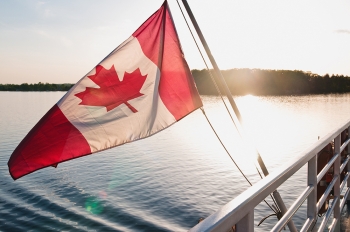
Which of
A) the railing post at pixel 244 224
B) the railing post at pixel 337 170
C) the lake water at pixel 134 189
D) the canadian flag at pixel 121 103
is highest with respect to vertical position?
the canadian flag at pixel 121 103

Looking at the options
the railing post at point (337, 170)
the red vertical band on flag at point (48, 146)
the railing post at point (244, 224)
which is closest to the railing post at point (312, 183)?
the railing post at point (337, 170)

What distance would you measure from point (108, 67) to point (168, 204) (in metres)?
12.1

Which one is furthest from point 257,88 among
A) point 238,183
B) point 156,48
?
point 156,48

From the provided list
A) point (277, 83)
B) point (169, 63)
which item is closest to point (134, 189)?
point (169, 63)

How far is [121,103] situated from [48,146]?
3.16ft

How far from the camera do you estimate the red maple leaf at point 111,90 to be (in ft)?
12.6

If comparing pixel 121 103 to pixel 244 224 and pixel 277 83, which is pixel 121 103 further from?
pixel 277 83

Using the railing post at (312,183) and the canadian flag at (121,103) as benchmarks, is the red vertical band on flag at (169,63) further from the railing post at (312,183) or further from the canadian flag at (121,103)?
the railing post at (312,183)

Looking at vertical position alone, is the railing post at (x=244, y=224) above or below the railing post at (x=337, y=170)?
above

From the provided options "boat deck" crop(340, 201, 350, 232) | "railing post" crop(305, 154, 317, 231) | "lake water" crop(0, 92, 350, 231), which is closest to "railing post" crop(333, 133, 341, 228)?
"boat deck" crop(340, 201, 350, 232)

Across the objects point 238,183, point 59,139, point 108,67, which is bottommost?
point 238,183

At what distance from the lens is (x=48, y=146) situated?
3.47 m

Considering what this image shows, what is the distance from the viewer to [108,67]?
3.92m

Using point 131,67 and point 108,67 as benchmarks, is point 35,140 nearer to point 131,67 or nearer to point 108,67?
point 108,67
